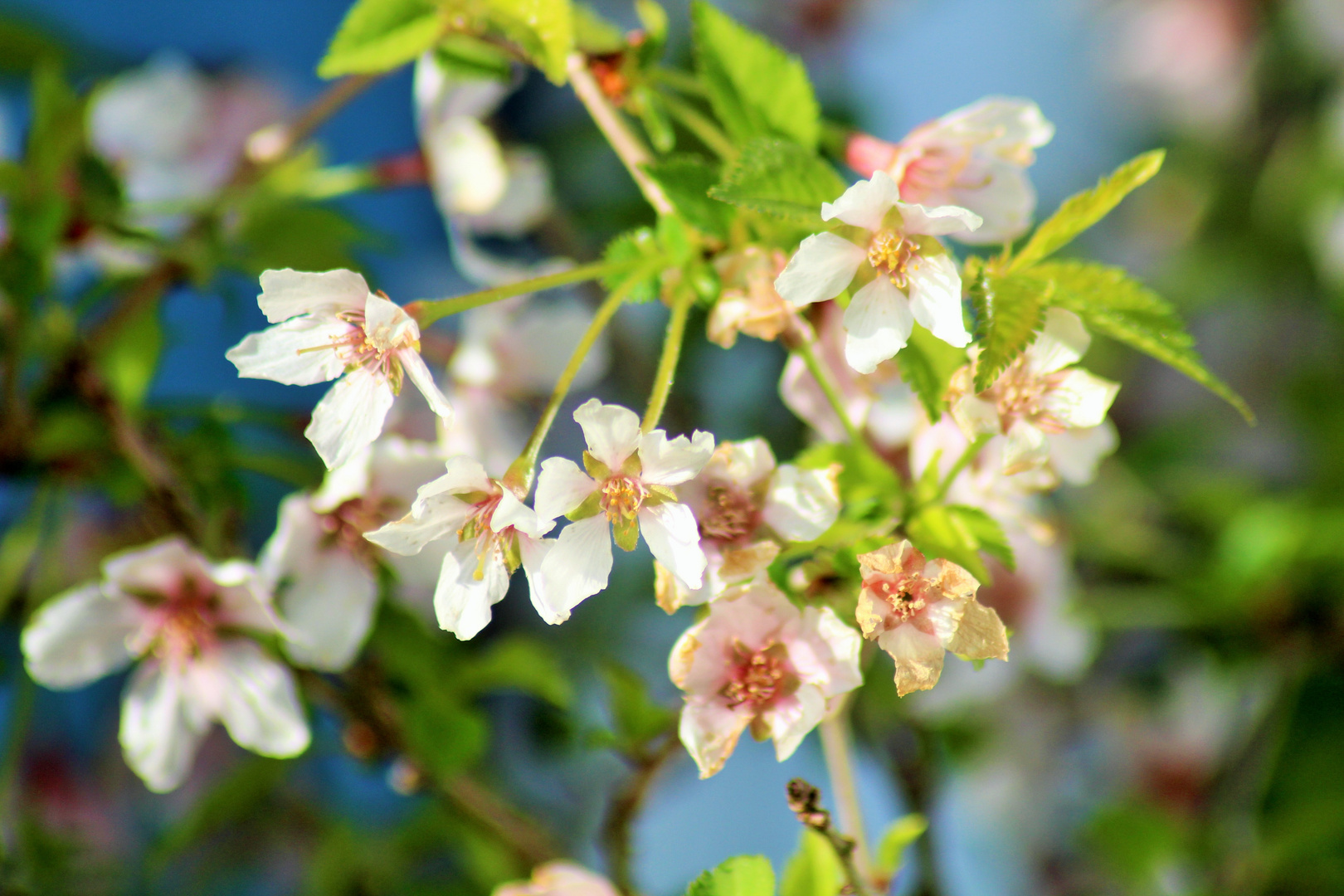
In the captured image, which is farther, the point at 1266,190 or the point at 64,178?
the point at 1266,190

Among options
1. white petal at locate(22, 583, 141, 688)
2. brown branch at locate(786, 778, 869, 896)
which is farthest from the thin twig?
white petal at locate(22, 583, 141, 688)

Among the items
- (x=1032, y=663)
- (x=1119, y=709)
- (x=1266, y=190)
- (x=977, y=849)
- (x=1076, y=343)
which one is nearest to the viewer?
(x=1076, y=343)

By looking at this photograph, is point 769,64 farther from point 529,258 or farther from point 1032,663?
point 529,258

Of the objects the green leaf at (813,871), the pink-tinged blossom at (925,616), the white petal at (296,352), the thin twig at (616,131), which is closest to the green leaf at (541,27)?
the thin twig at (616,131)

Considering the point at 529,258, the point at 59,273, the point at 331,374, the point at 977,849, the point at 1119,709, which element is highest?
the point at 331,374

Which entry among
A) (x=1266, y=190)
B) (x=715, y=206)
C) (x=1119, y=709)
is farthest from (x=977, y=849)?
(x=715, y=206)

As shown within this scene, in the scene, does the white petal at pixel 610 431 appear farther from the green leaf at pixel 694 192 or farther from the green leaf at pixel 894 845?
the green leaf at pixel 894 845
